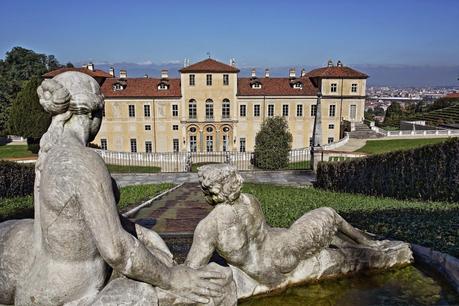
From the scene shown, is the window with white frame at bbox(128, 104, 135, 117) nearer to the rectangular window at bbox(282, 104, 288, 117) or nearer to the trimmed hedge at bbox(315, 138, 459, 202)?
the rectangular window at bbox(282, 104, 288, 117)

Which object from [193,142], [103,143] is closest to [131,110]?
[103,143]

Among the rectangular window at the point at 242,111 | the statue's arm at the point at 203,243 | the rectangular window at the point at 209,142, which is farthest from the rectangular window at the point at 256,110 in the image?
the statue's arm at the point at 203,243

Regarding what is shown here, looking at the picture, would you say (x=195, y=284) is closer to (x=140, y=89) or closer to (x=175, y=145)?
(x=175, y=145)

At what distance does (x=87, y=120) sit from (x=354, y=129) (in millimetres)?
39595

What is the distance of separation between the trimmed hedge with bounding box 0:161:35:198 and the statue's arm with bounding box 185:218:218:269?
1123cm

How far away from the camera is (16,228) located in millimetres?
2330

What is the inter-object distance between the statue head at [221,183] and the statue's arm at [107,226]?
2.59 ft

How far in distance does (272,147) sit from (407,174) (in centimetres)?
1745

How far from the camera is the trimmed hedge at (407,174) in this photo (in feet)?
30.9

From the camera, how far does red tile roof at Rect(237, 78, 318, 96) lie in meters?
41.5

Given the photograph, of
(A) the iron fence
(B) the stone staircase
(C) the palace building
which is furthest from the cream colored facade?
(A) the iron fence

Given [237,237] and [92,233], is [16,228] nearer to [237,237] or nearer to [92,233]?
A: [92,233]

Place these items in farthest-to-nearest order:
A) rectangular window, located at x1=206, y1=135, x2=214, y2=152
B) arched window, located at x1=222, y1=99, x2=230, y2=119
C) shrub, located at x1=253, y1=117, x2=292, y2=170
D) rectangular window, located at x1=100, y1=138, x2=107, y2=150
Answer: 1. rectangular window, located at x1=206, y1=135, x2=214, y2=152
2. arched window, located at x1=222, y1=99, x2=230, y2=119
3. rectangular window, located at x1=100, y1=138, x2=107, y2=150
4. shrub, located at x1=253, y1=117, x2=292, y2=170

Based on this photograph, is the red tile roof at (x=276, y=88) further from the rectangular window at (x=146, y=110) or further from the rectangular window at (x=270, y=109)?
the rectangular window at (x=146, y=110)
